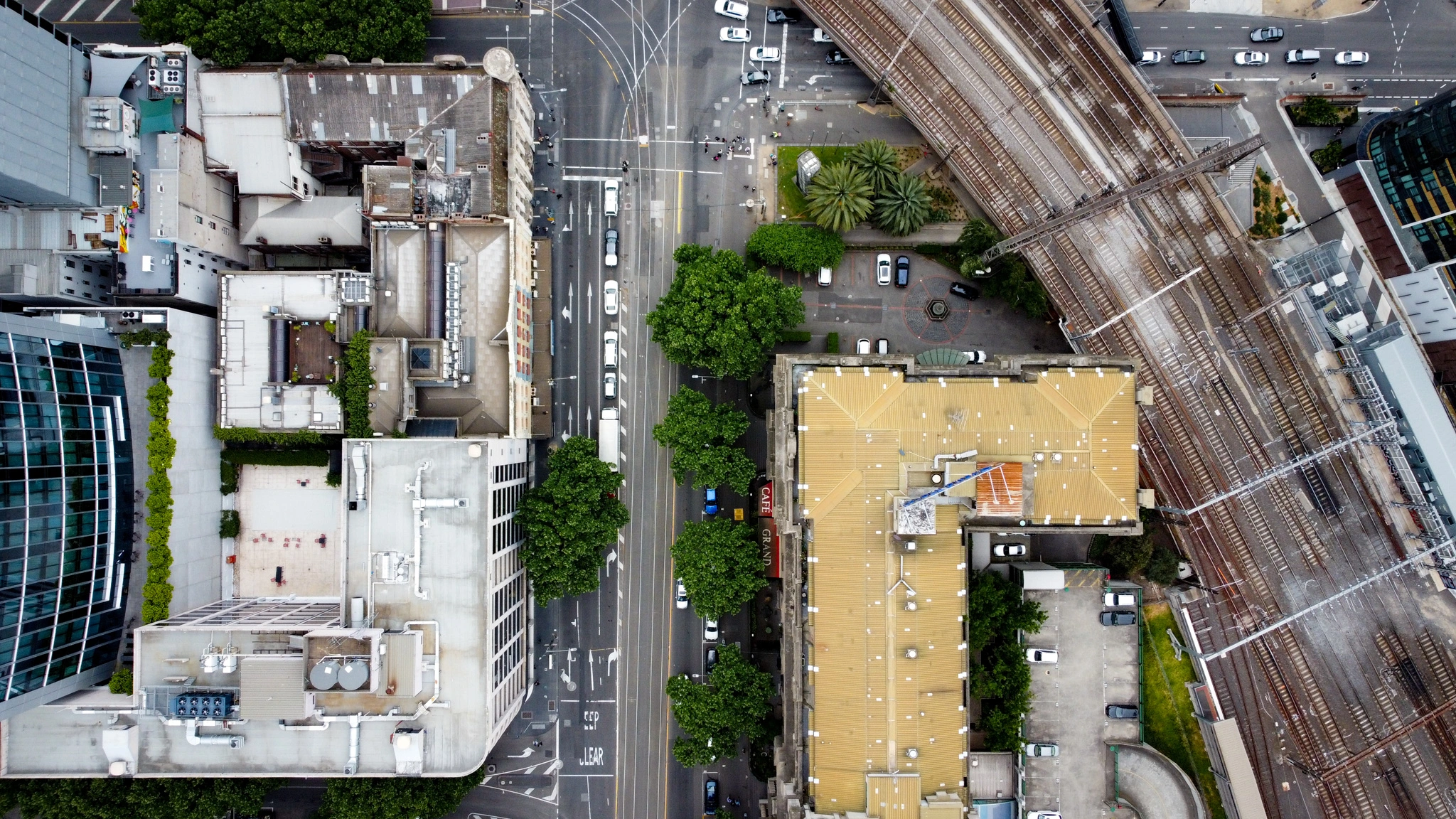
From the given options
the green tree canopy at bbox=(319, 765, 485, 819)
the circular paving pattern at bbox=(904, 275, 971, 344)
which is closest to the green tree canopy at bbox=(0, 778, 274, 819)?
the green tree canopy at bbox=(319, 765, 485, 819)

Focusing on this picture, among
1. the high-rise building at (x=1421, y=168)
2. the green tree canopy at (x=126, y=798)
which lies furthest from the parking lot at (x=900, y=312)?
the green tree canopy at (x=126, y=798)

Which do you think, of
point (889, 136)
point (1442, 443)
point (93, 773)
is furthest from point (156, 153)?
point (1442, 443)

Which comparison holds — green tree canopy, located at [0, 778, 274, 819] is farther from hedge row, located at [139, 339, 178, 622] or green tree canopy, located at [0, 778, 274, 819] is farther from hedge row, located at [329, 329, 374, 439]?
hedge row, located at [329, 329, 374, 439]

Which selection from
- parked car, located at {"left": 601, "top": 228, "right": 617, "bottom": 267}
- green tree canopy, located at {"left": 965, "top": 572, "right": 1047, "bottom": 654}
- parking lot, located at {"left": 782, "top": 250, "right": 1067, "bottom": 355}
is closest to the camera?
green tree canopy, located at {"left": 965, "top": 572, "right": 1047, "bottom": 654}

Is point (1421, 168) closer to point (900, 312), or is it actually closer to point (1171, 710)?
point (900, 312)

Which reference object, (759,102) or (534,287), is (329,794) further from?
(759,102)

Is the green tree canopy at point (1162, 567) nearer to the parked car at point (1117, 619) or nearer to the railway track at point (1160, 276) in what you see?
the railway track at point (1160, 276)
